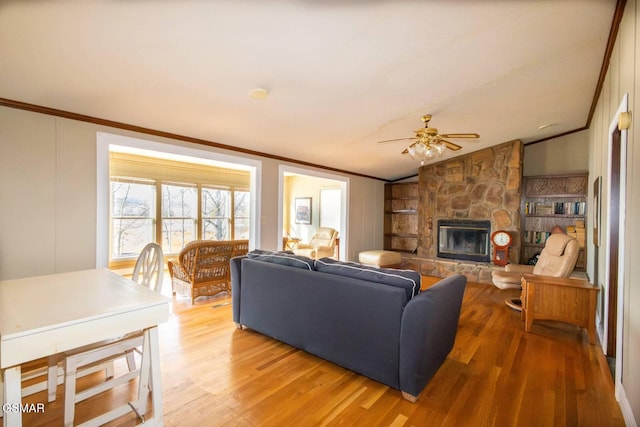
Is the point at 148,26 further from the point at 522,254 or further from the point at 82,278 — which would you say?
the point at 522,254

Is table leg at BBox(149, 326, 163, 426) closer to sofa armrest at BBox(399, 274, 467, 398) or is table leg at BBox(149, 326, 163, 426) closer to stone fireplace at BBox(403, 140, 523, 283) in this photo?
sofa armrest at BBox(399, 274, 467, 398)

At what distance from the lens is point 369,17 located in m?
1.95

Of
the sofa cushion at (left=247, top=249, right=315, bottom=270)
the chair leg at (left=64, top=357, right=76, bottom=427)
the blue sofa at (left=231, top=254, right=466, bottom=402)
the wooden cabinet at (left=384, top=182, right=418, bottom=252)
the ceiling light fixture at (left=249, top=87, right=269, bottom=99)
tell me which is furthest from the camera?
the wooden cabinet at (left=384, top=182, right=418, bottom=252)

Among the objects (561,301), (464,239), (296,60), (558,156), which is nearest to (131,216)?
(296,60)

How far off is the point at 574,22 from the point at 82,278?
4014 millimetres

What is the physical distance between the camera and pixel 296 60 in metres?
2.41

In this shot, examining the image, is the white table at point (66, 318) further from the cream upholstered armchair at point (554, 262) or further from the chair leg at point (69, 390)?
the cream upholstered armchair at point (554, 262)

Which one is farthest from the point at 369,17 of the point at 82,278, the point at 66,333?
the point at 82,278

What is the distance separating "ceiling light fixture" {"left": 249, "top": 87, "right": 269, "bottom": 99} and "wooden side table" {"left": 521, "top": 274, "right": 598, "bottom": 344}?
341 centimetres

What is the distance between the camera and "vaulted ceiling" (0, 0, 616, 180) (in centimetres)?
187

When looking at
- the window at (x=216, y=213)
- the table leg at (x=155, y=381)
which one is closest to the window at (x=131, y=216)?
the window at (x=216, y=213)

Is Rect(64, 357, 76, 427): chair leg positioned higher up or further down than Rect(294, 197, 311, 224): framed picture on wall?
further down

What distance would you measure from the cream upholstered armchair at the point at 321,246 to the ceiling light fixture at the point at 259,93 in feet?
12.9

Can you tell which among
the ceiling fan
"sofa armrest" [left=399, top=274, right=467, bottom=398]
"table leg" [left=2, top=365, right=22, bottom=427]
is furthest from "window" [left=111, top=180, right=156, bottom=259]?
"sofa armrest" [left=399, top=274, right=467, bottom=398]
